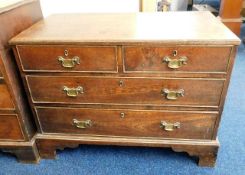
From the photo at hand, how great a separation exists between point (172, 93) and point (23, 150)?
89 cm

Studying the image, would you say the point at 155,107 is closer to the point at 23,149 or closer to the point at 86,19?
the point at 86,19

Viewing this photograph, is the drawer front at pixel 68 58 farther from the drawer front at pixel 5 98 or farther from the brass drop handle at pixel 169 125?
the brass drop handle at pixel 169 125

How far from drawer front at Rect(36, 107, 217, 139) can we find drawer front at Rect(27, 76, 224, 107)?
6 cm

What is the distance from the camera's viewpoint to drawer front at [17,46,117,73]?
3.59 ft

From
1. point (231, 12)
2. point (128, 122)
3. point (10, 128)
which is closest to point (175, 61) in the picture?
point (128, 122)

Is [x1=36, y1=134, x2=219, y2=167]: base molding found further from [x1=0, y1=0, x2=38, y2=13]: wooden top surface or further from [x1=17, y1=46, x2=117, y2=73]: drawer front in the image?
[x1=0, y1=0, x2=38, y2=13]: wooden top surface

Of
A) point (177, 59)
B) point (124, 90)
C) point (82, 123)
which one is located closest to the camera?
point (177, 59)


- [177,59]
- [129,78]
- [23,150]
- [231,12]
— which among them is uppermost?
[177,59]

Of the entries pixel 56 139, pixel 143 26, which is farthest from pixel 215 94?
pixel 56 139

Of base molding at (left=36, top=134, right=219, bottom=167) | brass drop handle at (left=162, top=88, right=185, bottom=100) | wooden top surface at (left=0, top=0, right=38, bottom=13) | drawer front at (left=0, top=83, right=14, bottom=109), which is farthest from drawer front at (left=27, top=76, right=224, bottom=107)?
wooden top surface at (left=0, top=0, right=38, bottom=13)

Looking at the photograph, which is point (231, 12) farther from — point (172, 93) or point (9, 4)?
point (9, 4)

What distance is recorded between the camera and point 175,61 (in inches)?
41.8

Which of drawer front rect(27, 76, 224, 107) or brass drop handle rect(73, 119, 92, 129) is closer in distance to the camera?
drawer front rect(27, 76, 224, 107)

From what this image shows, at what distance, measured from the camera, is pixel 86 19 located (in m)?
1.36
